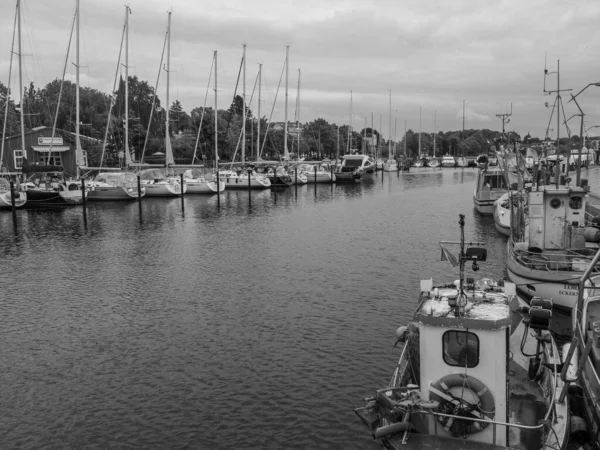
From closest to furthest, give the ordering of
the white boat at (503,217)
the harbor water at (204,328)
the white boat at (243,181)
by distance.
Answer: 1. the harbor water at (204,328)
2. the white boat at (503,217)
3. the white boat at (243,181)

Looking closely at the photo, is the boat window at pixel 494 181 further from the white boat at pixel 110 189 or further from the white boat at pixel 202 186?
the white boat at pixel 110 189

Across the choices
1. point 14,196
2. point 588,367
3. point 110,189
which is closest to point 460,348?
point 588,367

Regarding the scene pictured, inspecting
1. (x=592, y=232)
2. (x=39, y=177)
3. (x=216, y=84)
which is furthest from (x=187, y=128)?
(x=592, y=232)

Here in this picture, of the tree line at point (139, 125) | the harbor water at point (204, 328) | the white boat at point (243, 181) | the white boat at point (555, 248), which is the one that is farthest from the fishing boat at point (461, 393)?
the white boat at point (243, 181)

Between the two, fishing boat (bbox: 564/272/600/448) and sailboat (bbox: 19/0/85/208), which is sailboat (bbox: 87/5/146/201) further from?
fishing boat (bbox: 564/272/600/448)

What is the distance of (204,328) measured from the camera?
24797 millimetres

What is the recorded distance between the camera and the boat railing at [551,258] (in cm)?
2505

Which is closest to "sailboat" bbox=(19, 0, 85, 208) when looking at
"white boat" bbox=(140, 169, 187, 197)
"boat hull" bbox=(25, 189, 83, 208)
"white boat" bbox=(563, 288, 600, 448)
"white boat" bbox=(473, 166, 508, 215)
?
"boat hull" bbox=(25, 189, 83, 208)

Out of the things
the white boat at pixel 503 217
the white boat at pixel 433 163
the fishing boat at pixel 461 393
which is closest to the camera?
the fishing boat at pixel 461 393

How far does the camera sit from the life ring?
12844 mm

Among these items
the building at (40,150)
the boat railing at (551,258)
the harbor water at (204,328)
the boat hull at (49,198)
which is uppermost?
the building at (40,150)

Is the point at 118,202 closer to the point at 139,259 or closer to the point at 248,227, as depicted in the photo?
the point at 248,227

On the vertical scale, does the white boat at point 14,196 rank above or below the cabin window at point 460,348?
above

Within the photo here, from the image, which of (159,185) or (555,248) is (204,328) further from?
(159,185)
